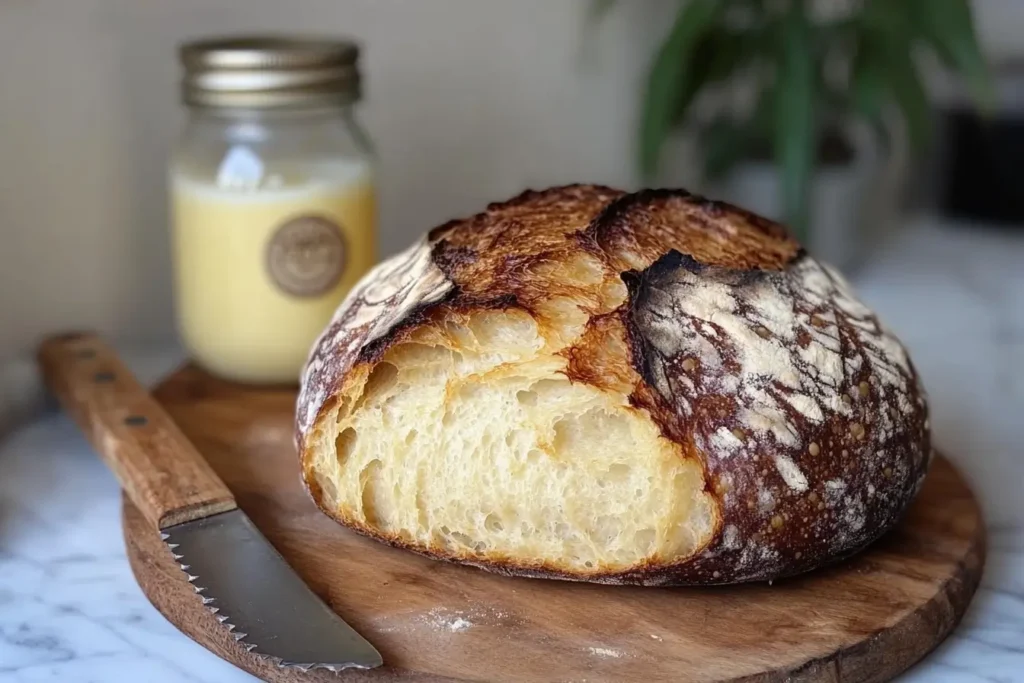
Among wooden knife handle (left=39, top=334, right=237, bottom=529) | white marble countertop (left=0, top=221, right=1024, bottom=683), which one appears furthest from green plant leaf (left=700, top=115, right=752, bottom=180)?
wooden knife handle (left=39, top=334, right=237, bottom=529)

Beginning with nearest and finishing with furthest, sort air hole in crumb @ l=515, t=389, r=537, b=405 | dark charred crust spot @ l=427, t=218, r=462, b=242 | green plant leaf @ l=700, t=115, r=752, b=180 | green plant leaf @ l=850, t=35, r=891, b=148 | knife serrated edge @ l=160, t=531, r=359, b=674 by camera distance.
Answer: knife serrated edge @ l=160, t=531, r=359, b=674
air hole in crumb @ l=515, t=389, r=537, b=405
dark charred crust spot @ l=427, t=218, r=462, b=242
green plant leaf @ l=850, t=35, r=891, b=148
green plant leaf @ l=700, t=115, r=752, b=180

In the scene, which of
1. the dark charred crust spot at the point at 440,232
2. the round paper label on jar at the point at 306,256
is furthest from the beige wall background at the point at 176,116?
the dark charred crust spot at the point at 440,232

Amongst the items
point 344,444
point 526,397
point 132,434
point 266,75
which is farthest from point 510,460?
point 266,75

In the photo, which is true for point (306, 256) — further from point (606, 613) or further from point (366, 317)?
point (606, 613)

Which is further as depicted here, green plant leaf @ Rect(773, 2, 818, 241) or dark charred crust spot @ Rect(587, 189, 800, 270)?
green plant leaf @ Rect(773, 2, 818, 241)

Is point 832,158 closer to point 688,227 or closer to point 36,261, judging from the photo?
point 688,227

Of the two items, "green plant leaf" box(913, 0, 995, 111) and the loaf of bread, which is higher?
"green plant leaf" box(913, 0, 995, 111)

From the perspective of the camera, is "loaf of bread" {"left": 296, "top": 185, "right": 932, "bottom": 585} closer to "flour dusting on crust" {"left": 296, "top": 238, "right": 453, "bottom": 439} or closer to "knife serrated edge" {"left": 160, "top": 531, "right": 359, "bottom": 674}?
"flour dusting on crust" {"left": 296, "top": 238, "right": 453, "bottom": 439}

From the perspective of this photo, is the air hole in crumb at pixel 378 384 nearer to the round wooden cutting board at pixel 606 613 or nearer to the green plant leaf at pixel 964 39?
the round wooden cutting board at pixel 606 613
